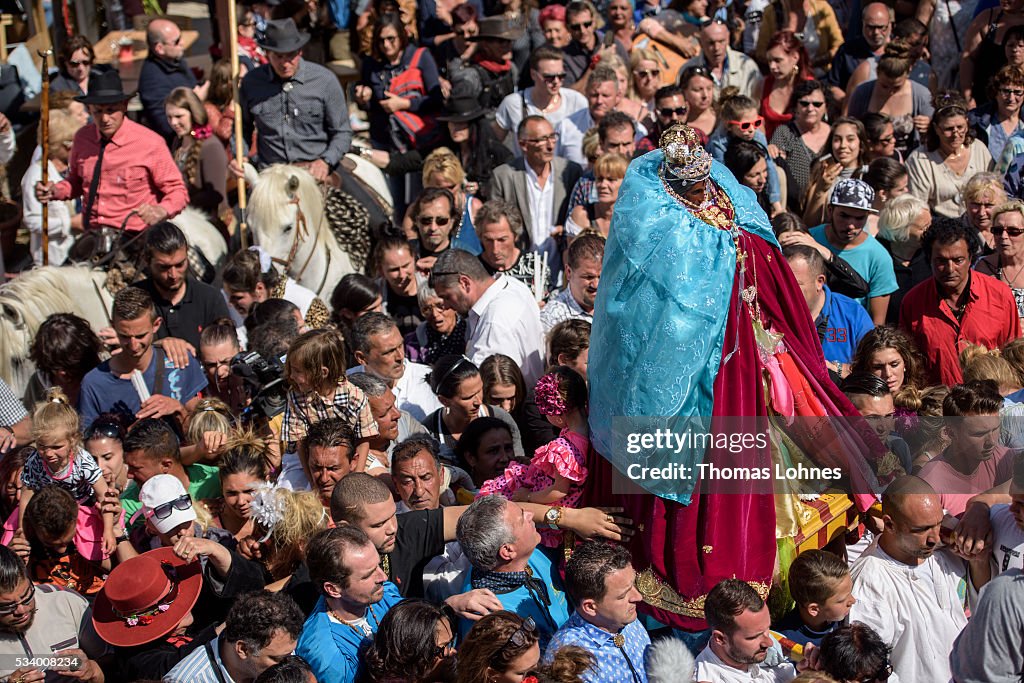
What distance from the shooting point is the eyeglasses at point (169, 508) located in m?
5.48

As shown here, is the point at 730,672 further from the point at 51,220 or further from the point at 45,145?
the point at 51,220

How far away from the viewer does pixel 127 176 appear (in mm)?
8852

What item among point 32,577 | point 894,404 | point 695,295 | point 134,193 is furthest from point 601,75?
point 32,577

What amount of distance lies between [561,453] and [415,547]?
0.80m

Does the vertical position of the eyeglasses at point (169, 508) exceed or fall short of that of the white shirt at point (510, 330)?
it falls short

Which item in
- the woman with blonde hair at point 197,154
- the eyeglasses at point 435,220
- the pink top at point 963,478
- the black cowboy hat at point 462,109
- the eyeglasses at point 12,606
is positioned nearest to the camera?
the eyeglasses at point 12,606

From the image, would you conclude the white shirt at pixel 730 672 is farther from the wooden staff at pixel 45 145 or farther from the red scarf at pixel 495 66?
the red scarf at pixel 495 66

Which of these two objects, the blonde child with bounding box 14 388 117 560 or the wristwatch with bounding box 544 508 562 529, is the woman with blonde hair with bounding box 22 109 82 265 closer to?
the blonde child with bounding box 14 388 117 560

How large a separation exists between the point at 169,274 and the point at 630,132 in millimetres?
3110

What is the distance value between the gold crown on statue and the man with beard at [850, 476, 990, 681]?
1.49m

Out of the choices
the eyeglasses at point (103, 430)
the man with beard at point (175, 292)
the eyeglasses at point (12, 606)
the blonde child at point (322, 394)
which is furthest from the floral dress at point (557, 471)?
the man with beard at point (175, 292)

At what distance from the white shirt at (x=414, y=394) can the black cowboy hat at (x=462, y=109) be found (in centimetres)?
309

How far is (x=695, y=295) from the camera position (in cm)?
471

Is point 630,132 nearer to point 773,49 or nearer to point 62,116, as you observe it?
point 773,49
